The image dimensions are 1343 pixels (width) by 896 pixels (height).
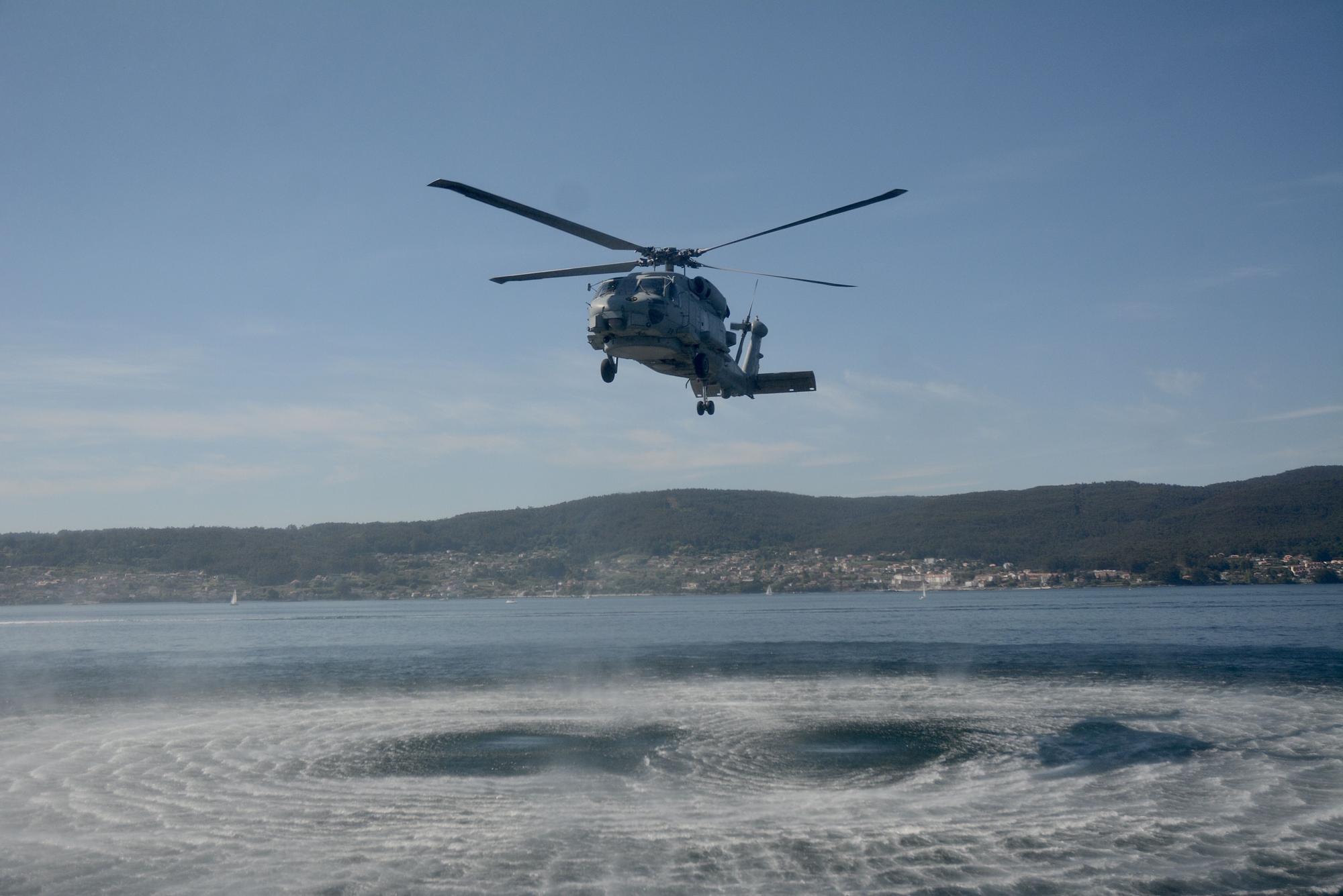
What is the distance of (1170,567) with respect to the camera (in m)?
159

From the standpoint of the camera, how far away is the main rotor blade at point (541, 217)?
53.9ft

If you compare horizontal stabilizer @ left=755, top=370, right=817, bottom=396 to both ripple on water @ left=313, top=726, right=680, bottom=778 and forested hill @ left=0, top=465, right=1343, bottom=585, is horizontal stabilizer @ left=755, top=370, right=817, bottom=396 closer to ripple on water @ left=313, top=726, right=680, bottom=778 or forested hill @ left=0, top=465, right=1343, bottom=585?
ripple on water @ left=313, top=726, right=680, bottom=778

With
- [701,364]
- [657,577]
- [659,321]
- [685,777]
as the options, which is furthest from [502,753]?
[657,577]

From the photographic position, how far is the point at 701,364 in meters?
21.9

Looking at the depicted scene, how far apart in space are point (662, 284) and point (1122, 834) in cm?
1327

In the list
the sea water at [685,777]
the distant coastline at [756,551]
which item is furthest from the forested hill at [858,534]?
the sea water at [685,777]

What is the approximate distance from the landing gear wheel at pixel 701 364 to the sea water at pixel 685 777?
29.2 ft

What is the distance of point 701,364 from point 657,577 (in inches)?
6489

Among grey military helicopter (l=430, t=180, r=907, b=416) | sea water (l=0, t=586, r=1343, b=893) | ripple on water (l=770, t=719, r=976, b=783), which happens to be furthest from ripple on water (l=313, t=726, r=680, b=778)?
grey military helicopter (l=430, t=180, r=907, b=416)

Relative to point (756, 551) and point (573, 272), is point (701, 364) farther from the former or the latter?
point (756, 551)

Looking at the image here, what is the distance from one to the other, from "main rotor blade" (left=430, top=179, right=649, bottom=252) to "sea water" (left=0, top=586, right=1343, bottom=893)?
35.6ft

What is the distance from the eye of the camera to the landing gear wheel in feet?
71.6

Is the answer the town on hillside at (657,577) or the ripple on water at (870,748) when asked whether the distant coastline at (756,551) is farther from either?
the ripple on water at (870,748)

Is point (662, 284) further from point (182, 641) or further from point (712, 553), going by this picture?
point (712, 553)
